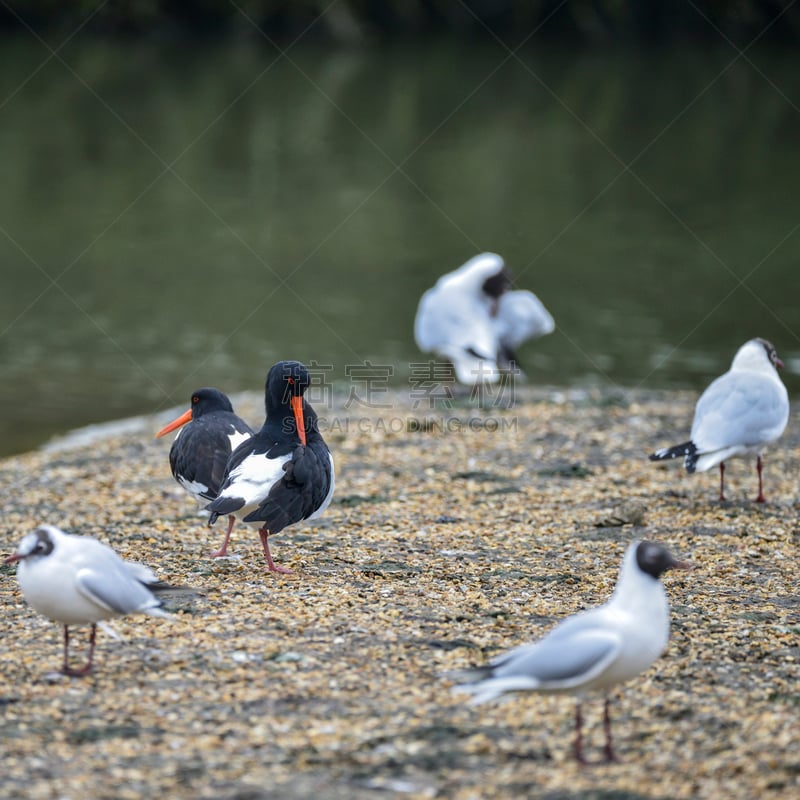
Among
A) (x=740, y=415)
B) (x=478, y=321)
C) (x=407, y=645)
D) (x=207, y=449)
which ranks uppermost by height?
(x=478, y=321)

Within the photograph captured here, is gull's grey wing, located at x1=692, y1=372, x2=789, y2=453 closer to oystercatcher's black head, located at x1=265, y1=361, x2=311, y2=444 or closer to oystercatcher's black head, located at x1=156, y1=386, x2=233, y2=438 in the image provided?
oystercatcher's black head, located at x1=265, y1=361, x2=311, y2=444

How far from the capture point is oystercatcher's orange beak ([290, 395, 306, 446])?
6514 millimetres

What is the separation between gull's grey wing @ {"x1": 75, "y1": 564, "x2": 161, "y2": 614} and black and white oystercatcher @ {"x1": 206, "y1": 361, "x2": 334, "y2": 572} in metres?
1.13

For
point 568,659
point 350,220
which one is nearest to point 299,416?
point 568,659

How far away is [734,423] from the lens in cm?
791

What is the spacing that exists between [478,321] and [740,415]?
490cm

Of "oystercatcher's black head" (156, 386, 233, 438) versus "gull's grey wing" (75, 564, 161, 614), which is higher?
"oystercatcher's black head" (156, 386, 233, 438)

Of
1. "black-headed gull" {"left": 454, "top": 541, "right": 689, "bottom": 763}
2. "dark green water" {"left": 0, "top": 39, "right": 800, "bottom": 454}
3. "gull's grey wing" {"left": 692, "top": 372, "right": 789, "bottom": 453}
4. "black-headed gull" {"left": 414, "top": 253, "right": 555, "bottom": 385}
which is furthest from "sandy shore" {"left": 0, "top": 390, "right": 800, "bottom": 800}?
"dark green water" {"left": 0, "top": 39, "right": 800, "bottom": 454}

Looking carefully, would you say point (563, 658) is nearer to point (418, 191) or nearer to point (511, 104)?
A: point (418, 191)

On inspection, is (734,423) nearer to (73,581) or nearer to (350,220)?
(73,581)

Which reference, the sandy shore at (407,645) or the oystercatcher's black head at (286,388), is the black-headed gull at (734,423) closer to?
the sandy shore at (407,645)

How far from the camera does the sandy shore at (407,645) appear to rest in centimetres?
406

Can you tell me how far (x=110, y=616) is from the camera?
4.76m

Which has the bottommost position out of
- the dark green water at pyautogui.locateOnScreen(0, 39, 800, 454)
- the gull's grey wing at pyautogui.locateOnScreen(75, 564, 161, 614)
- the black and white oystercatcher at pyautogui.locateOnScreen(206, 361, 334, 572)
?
the gull's grey wing at pyautogui.locateOnScreen(75, 564, 161, 614)
